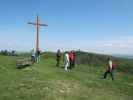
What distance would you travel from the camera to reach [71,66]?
104 ft

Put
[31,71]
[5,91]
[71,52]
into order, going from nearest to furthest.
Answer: [5,91] < [31,71] < [71,52]

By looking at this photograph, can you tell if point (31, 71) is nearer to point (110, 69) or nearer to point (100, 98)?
point (110, 69)

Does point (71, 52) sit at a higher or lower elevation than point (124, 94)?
higher

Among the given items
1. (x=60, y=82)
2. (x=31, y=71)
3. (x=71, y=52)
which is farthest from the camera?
(x=71, y=52)

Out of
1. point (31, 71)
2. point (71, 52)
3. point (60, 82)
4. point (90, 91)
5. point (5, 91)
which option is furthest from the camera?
point (71, 52)

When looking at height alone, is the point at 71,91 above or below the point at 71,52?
below

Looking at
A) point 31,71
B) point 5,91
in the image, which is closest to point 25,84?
point 5,91

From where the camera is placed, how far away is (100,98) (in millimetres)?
17469

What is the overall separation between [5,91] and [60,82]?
4.53 m

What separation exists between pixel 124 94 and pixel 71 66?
12.8 meters

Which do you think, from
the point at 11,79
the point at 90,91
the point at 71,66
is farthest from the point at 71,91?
the point at 71,66

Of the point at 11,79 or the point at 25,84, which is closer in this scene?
the point at 25,84

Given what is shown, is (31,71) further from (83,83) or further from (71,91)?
(71,91)

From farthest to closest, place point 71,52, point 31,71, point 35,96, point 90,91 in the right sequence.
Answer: point 71,52
point 31,71
point 90,91
point 35,96
